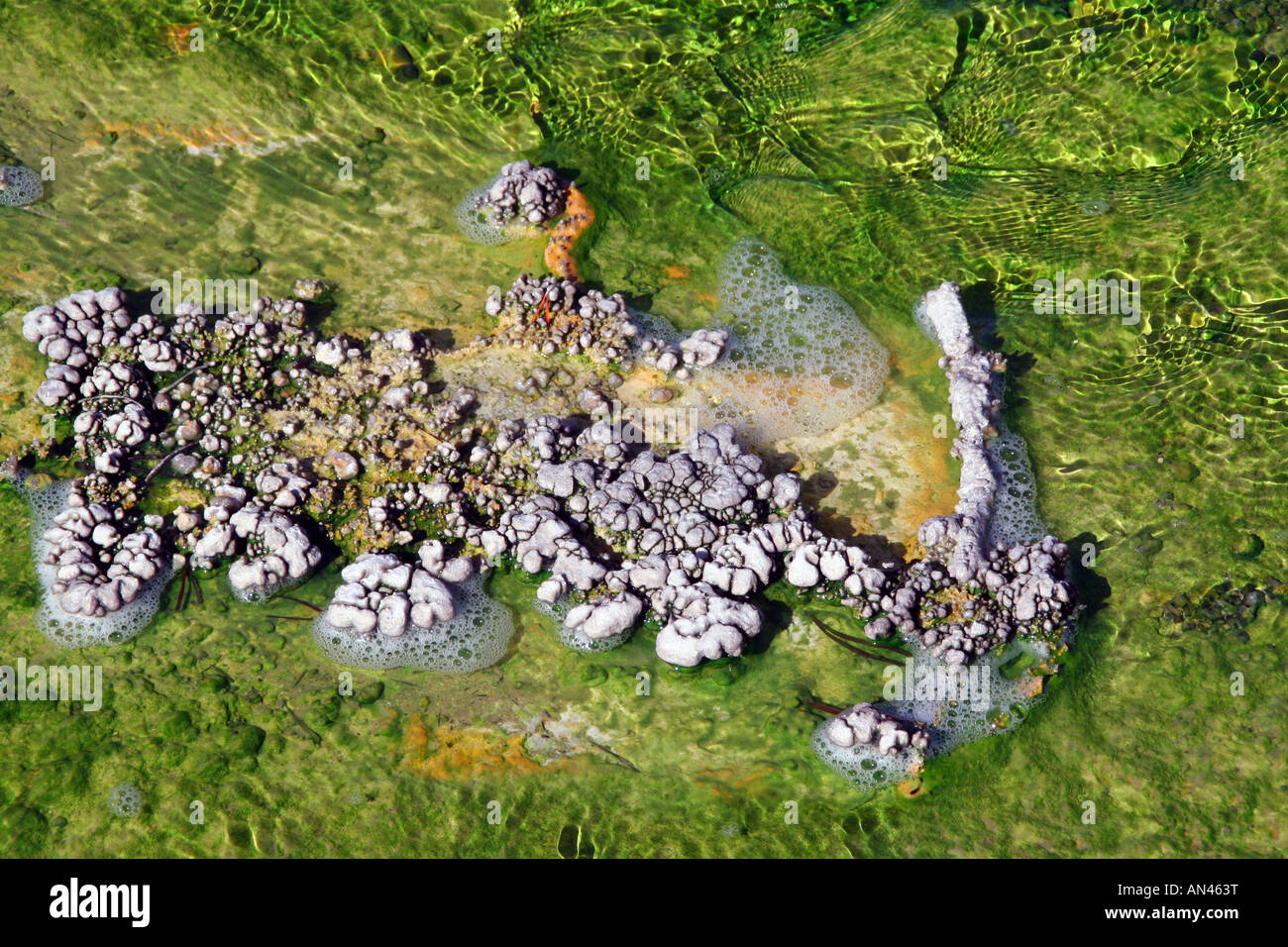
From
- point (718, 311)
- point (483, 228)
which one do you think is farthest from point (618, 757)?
point (483, 228)

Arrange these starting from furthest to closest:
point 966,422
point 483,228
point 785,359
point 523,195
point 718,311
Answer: point 483,228 → point 523,195 → point 718,311 → point 785,359 → point 966,422

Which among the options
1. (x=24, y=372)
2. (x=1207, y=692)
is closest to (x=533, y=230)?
(x=24, y=372)

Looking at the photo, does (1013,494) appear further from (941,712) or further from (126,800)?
(126,800)

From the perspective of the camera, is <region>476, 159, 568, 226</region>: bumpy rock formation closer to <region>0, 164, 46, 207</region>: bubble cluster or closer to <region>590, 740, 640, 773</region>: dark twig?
<region>0, 164, 46, 207</region>: bubble cluster

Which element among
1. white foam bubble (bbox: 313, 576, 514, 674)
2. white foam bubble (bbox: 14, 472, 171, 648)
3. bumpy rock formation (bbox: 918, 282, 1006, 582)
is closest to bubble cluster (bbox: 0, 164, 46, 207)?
Answer: white foam bubble (bbox: 14, 472, 171, 648)

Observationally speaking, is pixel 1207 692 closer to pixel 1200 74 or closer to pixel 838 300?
pixel 838 300

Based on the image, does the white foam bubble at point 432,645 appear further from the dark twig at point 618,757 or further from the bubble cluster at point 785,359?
the bubble cluster at point 785,359

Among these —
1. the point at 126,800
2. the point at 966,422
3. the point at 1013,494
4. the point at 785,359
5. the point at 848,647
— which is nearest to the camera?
the point at 126,800
